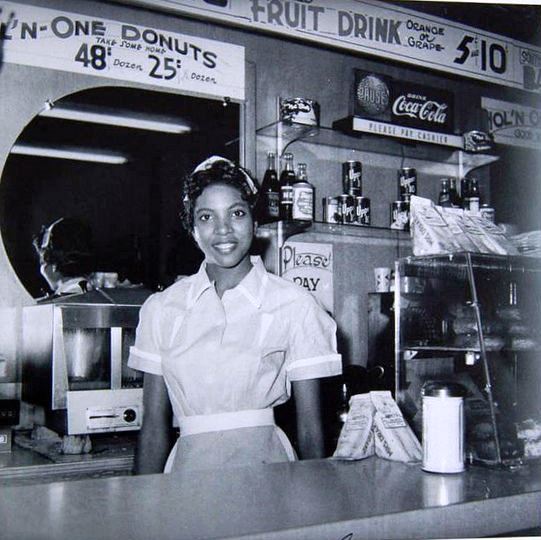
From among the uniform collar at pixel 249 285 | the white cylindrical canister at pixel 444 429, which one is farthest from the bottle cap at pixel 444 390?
the uniform collar at pixel 249 285

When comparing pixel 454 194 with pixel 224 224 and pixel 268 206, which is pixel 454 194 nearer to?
pixel 268 206

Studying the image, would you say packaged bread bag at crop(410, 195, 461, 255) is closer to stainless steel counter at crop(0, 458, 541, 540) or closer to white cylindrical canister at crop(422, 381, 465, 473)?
white cylindrical canister at crop(422, 381, 465, 473)

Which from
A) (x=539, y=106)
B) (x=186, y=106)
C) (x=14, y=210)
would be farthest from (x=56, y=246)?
(x=539, y=106)

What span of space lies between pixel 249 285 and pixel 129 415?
614mm

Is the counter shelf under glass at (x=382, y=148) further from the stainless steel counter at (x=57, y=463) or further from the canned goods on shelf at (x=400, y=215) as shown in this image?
the stainless steel counter at (x=57, y=463)

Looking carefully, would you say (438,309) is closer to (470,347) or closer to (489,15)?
(470,347)

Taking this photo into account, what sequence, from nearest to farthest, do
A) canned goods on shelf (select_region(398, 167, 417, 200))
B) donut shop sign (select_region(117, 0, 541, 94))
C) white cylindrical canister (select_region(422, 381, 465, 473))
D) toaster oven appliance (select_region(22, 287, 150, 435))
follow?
white cylindrical canister (select_region(422, 381, 465, 473)) → toaster oven appliance (select_region(22, 287, 150, 435)) → donut shop sign (select_region(117, 0, 541, 94)) → canned goods on shelf (select_region(398, 167, 417, 200))

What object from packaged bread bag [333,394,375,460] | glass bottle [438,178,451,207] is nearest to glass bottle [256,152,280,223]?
glass bottle [438,178,451,207]

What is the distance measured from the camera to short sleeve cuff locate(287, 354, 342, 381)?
1596 millimetres

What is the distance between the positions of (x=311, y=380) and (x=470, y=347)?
0.42m

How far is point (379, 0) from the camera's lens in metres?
2.66

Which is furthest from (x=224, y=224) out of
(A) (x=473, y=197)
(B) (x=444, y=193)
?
(B) (x=444, y=193)

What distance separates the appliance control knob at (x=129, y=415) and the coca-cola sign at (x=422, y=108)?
1574mm

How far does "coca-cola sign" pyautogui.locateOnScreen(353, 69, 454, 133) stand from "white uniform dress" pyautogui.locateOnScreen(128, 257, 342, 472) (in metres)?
1.29
